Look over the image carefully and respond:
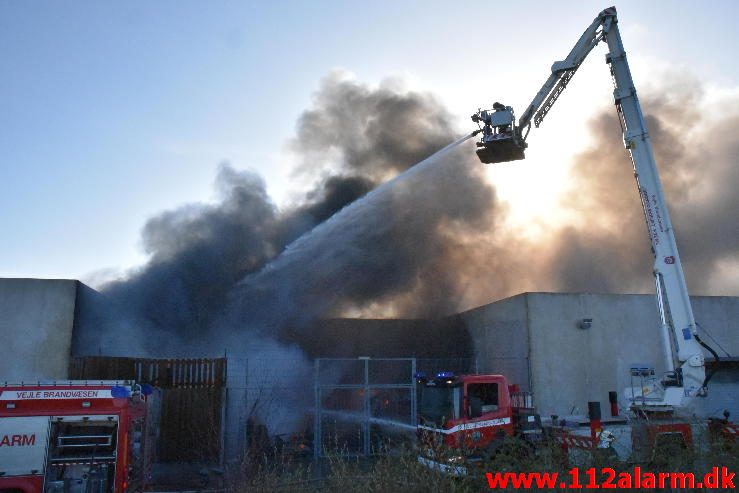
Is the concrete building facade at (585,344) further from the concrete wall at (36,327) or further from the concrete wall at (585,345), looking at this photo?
the concrete wall at (36,327)

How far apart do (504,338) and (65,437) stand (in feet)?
40.2

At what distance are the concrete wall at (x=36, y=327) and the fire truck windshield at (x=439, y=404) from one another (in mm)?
9027

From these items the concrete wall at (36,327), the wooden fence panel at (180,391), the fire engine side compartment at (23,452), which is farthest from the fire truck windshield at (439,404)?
the concrete wall at (36,327)

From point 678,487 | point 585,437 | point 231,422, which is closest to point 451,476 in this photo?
point 678,487

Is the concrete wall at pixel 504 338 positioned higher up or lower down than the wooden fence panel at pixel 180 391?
higher up

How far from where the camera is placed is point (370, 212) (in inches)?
803

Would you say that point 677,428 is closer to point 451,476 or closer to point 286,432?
point 451,476

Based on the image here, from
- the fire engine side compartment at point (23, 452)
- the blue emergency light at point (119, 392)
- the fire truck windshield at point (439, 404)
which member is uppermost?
the blue emergency light at point (119, 392)

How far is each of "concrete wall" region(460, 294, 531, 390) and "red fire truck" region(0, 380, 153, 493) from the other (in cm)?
1089

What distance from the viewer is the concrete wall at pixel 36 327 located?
48.0ft

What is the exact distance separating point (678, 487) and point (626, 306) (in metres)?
12.8

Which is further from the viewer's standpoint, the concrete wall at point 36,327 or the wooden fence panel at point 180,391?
the concrete wall at point 36,327

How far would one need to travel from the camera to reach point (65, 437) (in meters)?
8.03

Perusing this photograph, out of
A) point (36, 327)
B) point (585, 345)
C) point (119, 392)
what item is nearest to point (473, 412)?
point (119, 392)
